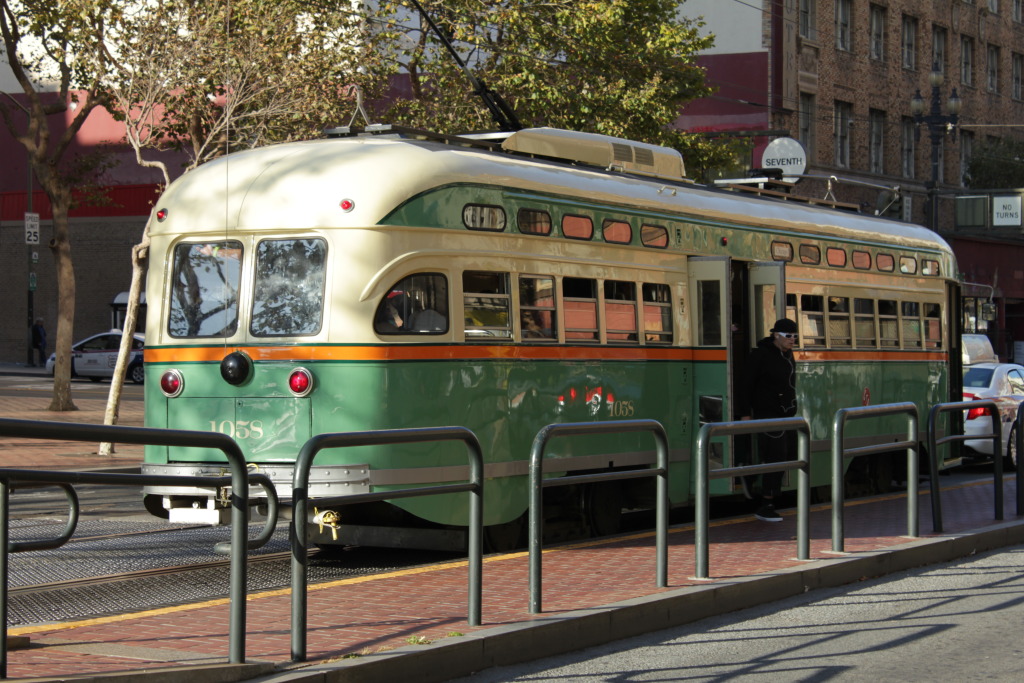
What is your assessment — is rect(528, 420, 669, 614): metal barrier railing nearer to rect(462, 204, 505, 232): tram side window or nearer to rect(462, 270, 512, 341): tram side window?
rect(462, 270, 512, 341): tram side window

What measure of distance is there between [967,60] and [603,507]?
42.8m

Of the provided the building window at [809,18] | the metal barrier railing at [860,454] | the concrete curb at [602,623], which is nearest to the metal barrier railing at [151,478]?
the concrete curb at [602,623]

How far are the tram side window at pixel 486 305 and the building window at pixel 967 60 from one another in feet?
141

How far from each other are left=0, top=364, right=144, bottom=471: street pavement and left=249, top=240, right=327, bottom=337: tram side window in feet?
4.29

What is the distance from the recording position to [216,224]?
34.8 ft

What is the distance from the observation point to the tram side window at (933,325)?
17.8 meters

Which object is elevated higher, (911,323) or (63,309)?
(63,309)

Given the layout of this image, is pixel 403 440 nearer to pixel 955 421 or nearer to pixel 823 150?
pixel 955 421

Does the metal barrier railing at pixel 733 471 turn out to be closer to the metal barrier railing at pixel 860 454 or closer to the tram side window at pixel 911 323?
the metal barrier railing at pixel 860 454

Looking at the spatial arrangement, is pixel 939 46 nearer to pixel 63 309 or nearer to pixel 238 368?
pixel 63 309

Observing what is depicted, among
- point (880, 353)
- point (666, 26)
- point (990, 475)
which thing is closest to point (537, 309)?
point (880, 353)

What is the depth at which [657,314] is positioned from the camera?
12.6 m

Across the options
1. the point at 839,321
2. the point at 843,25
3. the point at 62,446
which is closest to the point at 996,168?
the point at 843,25

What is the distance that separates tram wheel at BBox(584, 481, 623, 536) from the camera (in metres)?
11.9
